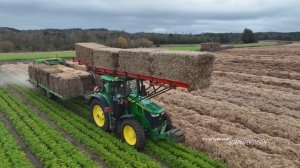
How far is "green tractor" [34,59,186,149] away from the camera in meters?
11.9

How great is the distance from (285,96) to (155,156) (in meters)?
11.2

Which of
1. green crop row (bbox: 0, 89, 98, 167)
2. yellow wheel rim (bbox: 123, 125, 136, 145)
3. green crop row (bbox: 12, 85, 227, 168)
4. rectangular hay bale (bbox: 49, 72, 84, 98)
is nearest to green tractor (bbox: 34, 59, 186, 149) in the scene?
yellow wheel rim (bbox: 123, 125, 136, 145)

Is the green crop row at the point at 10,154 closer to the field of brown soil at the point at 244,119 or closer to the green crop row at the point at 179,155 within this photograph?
the green crop row at the point at 179,155

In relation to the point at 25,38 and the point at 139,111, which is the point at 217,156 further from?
the point at 25,38

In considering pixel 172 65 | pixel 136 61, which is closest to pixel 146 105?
pixel 136 61

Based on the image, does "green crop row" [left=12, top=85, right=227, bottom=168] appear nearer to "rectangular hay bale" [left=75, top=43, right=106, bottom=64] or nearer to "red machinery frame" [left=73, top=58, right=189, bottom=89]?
"red machinery frame" [left=73, top=58, right=189, bottom=89]

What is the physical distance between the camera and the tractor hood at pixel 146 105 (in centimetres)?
1200

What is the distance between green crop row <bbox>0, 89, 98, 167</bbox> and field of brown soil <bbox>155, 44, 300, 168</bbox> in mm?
4177

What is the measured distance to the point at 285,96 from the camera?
19.9 metres

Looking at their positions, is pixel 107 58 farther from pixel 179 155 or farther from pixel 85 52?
pixel 179 155

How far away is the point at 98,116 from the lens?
13.9m

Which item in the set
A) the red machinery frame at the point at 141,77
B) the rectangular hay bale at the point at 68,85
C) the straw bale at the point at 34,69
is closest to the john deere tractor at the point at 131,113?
the red machinery frame at the point at 141,77

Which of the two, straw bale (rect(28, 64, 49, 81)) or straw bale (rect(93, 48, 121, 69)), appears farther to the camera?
straw bale (rect(28, 64, 49, 81))

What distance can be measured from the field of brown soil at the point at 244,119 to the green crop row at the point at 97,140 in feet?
8.02
